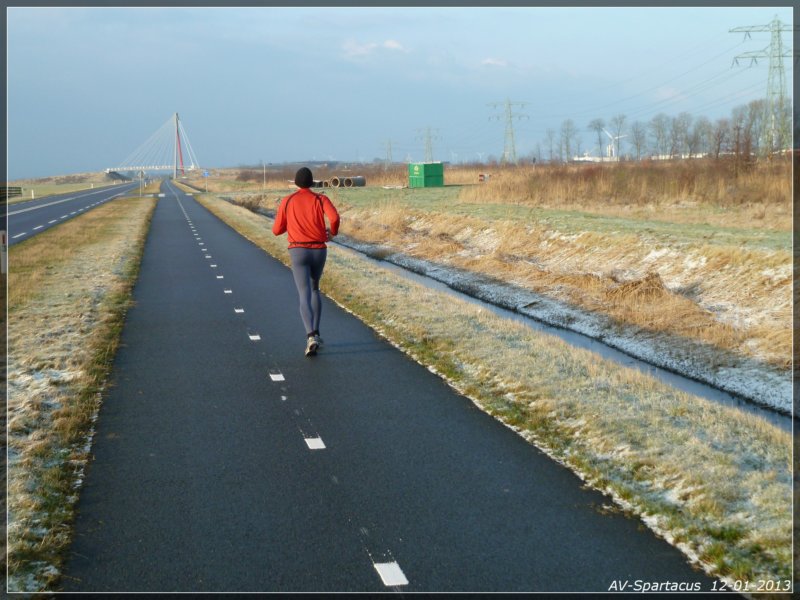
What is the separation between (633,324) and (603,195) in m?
19.3

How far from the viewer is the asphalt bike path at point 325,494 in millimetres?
4125

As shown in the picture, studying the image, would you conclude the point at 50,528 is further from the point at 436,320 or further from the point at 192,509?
the point at 436,320

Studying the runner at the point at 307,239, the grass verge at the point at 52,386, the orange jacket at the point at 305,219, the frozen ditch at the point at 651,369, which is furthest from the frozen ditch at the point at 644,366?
the grass verge at the point at 52,386

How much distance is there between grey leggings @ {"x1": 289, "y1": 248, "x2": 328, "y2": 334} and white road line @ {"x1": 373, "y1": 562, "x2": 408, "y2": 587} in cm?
540

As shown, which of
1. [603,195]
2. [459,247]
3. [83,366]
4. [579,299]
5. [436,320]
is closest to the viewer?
[83,366]

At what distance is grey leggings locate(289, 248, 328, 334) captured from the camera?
943 centimetres

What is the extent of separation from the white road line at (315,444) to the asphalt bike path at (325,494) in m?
0.02

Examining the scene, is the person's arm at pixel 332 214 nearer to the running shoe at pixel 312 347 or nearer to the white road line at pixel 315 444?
the running shoe at pixel 312 347

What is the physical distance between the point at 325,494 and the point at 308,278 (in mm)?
4688

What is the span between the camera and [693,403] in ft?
24.8

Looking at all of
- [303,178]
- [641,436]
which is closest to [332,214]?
[303,178]

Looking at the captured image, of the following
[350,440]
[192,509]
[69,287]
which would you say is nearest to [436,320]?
[350,440]

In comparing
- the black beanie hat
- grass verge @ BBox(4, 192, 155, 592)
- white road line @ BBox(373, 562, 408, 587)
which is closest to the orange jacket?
the black beanie hat

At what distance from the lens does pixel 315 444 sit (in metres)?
6.16
